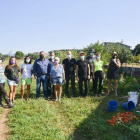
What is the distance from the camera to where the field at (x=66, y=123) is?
10.7 feet

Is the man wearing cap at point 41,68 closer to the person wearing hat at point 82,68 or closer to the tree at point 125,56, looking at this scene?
the person wearing hat at point 82,68

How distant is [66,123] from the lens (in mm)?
3891

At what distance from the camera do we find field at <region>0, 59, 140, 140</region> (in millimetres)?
3268

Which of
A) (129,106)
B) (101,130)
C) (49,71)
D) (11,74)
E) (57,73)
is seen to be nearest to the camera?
(101,130)

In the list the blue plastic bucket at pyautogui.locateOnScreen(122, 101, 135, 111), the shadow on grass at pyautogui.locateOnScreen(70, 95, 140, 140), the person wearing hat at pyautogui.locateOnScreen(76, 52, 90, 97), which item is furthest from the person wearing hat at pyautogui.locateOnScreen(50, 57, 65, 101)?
the blue plastic bucket at pyautogui.locateOnScreen(122, 101, 135, 111)

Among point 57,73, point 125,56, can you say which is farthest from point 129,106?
point 125,56

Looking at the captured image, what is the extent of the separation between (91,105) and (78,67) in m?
1.41

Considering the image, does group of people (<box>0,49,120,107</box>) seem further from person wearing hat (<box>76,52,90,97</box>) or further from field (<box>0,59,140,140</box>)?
field (<box>0,59,140,140</box>)

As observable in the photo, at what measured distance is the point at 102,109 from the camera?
4824mm

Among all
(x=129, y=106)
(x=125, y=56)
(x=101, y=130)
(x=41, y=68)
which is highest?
(x=125, y=56)

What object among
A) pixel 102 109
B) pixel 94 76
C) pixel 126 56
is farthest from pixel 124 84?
pixel 126 56

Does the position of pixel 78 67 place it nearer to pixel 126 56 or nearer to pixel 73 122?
pixel 73 122

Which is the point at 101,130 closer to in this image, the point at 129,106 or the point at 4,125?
the point at 129,106

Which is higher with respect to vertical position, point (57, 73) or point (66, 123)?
point (57, 73)
